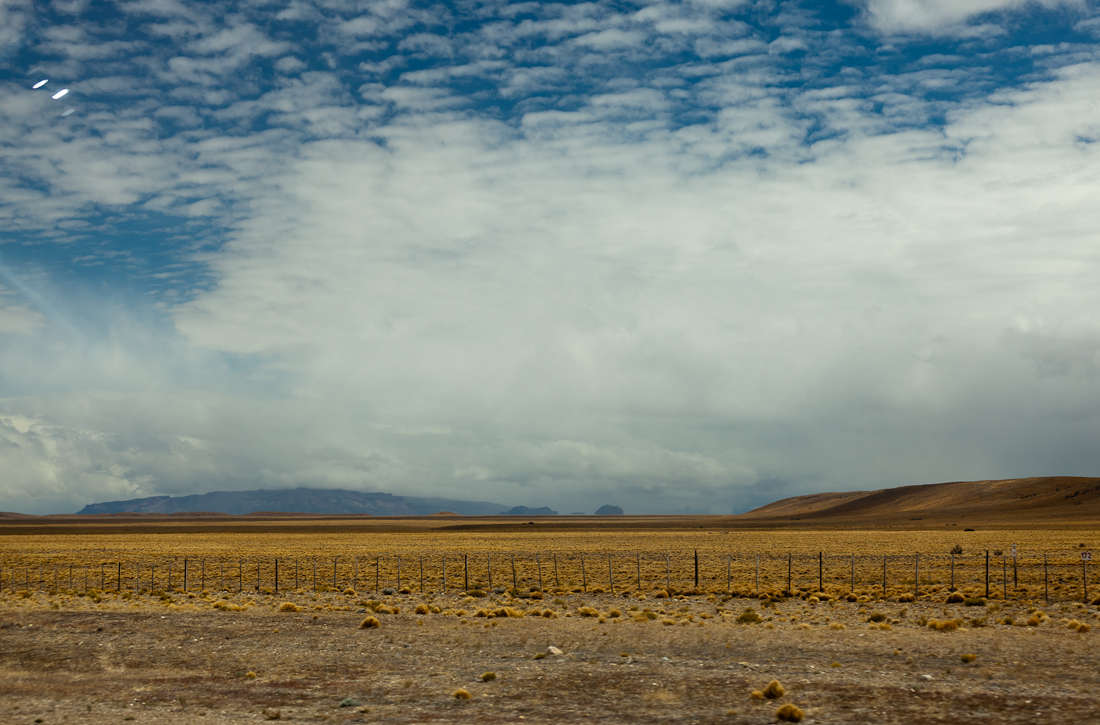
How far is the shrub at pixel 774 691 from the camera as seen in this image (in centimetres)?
1792

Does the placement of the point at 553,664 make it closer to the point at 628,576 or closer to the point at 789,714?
the point at 789,714

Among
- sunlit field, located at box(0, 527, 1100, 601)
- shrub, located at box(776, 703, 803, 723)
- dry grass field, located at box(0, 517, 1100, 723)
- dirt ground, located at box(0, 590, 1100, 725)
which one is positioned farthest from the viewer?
sunlit field, located at box(0, 527, 1100, 601)

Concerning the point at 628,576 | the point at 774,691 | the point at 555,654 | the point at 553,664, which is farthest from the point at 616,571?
the point at 774,691

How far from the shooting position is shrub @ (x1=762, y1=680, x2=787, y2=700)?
58.8 feet

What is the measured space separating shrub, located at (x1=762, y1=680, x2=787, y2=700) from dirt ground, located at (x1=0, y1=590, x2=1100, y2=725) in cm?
13

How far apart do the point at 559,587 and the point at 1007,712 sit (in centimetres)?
3035

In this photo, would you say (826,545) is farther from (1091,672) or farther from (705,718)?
(705,718)

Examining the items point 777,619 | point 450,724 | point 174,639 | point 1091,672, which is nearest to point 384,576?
point 174,639

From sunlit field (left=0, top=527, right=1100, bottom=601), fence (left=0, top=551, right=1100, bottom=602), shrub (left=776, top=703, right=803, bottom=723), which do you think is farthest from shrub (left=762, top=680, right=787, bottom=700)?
sunlit field (left=0, top=527, right=1100, bottom=601)

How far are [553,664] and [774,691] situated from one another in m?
7.07

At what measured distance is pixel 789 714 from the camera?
1583 cm

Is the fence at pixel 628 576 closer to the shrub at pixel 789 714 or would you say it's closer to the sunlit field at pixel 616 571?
the sunlit field at pixel 616 571

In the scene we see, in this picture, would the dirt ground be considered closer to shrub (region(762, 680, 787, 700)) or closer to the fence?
shrub (region(762, 680, 787, 700))

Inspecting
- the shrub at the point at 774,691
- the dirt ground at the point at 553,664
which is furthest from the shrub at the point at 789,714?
the shrub at the point at 774,691
